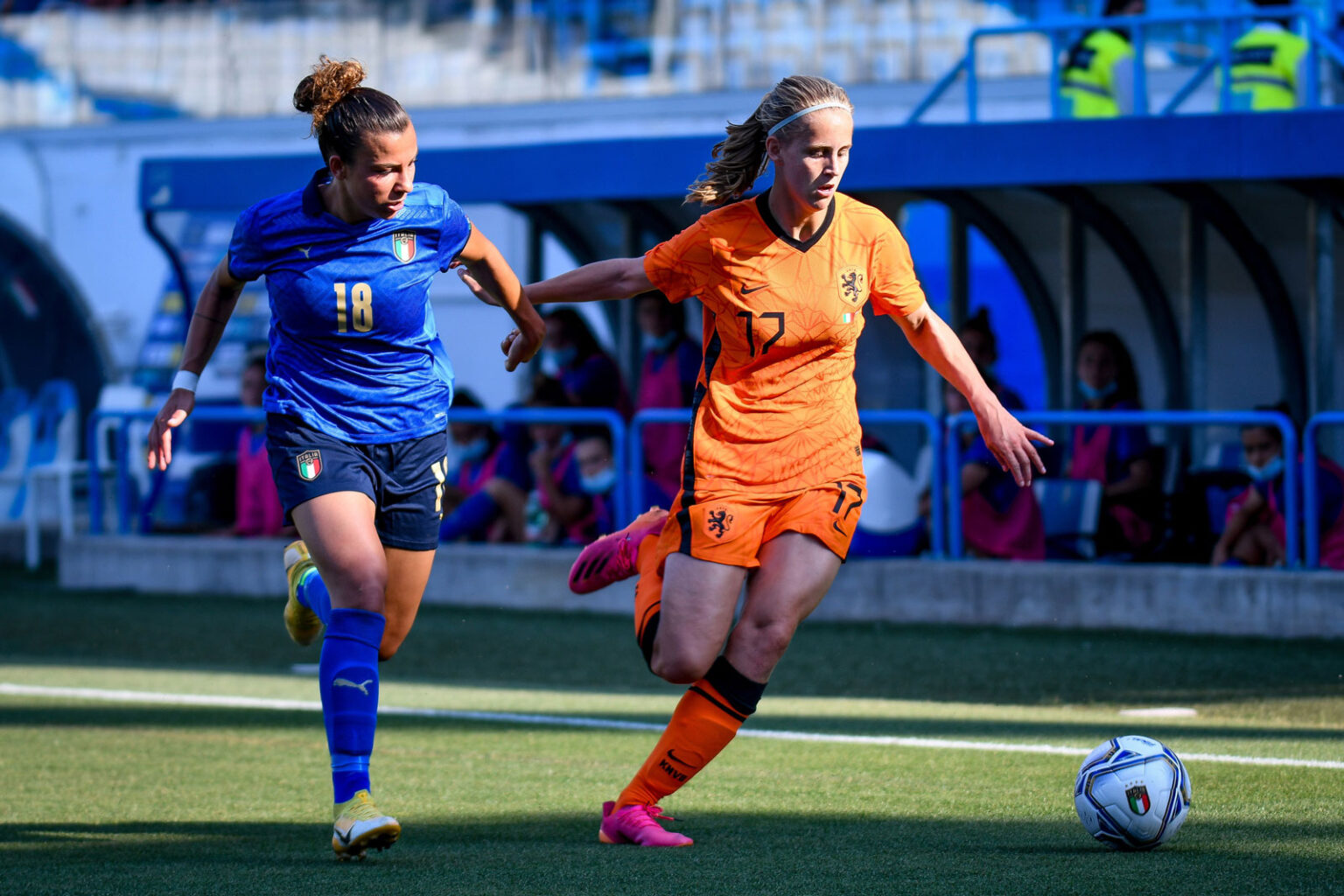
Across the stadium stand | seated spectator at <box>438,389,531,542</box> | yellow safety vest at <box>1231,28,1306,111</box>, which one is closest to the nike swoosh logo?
seated spectator at <box>438,389,531,542</box>

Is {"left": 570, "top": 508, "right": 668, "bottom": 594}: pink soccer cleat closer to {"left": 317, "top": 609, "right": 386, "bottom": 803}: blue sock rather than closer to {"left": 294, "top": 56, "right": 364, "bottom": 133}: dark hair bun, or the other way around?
{"left": 317, "top": 609, "right": 386, "bottom": 803}: blue sock

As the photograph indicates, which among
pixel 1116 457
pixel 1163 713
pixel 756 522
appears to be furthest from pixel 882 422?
pixel 756 522

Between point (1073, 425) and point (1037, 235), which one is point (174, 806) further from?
point (1037, 235)

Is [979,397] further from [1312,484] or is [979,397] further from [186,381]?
[1312,484]

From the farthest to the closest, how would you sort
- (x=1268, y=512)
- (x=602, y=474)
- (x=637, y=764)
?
(x=602, y=474)
(x=1268, y=512)
(x=637, y=764)

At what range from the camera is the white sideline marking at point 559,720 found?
650 cm

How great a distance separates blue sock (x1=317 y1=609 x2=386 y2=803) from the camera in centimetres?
490

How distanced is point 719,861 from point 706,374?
1.28m

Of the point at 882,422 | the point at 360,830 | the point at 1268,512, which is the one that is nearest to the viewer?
the point at 360,830

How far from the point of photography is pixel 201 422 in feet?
50.5

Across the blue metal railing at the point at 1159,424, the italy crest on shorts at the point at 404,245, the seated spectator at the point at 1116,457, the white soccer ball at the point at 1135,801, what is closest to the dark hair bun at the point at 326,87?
the italy crest on shorts at the point at 404,245

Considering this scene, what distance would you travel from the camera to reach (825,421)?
5094mm

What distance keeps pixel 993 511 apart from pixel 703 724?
6263mm

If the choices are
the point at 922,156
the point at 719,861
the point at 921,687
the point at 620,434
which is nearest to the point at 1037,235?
the point at 922,156
